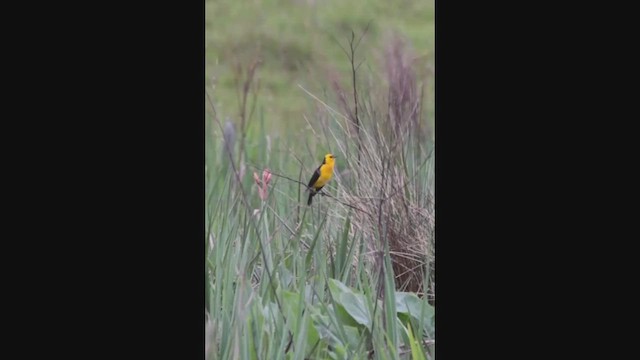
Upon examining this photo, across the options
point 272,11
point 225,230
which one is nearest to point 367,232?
point 225,230

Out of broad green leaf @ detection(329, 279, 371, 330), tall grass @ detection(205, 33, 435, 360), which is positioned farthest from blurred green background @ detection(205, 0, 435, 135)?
broad green leaf @ detection(329, 279, 371, 330)

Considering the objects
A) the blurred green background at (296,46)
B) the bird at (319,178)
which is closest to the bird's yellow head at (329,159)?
the bird at (319,178)

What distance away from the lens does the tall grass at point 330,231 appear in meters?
3.51

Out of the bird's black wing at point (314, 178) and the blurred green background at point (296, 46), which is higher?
the blurred green background at point (296, 46)

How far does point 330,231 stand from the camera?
12.0 feet

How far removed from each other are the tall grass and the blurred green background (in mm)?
31

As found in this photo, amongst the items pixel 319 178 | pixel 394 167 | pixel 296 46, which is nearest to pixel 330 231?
pixel 319 178

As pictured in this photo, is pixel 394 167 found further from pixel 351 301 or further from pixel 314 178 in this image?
pixel 351 301

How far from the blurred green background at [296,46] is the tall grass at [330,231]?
31 mm

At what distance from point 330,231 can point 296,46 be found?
22.2 inches

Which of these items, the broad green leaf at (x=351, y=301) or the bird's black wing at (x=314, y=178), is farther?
the bird's black wing at (x=314, y=178)

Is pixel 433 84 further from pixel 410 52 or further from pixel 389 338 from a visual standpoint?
pixel 389 338

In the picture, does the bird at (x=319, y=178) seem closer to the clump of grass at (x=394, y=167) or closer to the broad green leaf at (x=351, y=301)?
the clump of grass at (x=394, y=167)

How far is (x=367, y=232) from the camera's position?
11.9 feet
